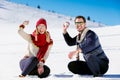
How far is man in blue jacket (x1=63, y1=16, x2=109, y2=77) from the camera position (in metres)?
6.41

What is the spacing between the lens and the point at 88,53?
6.52 meters

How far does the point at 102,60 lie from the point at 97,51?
0.20m

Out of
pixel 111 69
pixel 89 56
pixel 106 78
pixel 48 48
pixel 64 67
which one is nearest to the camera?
pixel 106 78

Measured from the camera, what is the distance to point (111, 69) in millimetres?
8422

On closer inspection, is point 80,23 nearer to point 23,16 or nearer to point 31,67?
point 31,67

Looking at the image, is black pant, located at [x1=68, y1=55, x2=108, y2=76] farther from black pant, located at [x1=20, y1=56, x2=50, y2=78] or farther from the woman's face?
the woman's face

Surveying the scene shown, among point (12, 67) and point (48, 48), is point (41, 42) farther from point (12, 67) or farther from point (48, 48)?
point (12, 67)

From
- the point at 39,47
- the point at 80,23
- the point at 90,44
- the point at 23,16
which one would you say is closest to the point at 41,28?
the point at 39,47

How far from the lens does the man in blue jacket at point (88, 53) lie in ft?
21.0

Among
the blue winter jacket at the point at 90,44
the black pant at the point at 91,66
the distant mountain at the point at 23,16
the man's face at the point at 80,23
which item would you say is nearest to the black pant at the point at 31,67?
the black pant at the point at 91,66

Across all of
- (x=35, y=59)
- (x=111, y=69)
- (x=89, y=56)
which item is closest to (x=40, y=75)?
(x=35, y=59)

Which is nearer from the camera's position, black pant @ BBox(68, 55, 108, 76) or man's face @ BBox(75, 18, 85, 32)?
black pant @ BBox(68, 55, 108, 76)

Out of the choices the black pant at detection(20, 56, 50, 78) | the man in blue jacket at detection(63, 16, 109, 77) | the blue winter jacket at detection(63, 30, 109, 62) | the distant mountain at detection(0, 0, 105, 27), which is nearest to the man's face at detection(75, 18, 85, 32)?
the man in blue jacket at detection(63, 16, 109, 77)

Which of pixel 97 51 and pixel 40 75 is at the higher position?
pixel 97 51
